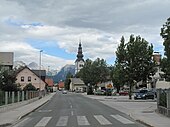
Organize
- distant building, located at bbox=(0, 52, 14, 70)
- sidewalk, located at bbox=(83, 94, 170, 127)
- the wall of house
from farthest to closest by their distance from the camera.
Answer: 1. the wall of house
2. distant building, located at bbox=(0, 52, 14, 70)
3. sidewalk, located at bbox=(83, 94, 170, 127)

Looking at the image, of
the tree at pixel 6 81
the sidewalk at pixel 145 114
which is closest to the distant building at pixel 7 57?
the tree at pixel 6 81

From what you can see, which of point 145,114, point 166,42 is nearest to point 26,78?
point 166,42

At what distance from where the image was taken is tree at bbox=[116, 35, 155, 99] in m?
57.7

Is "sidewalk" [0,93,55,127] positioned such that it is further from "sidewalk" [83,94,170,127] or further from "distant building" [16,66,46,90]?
"distant building" [16,66,46,90]

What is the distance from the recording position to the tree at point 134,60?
57.7m

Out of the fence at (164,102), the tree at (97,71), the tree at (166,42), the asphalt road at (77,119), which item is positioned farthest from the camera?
the tree at (97,71)

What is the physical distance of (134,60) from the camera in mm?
57906

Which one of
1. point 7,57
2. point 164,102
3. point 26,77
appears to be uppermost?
point 7,57

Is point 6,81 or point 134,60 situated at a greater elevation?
point 134,60

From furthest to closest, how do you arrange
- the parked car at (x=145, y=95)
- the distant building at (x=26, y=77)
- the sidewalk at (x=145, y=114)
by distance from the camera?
1. the distant building at (x=26, y=77)
2. the parked car at (x=145, y=95)
3. the sidewalk at (x=145, y=114)

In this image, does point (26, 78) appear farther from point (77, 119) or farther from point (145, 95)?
point (77, 119)

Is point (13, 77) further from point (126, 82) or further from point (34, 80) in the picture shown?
point (34, 80)

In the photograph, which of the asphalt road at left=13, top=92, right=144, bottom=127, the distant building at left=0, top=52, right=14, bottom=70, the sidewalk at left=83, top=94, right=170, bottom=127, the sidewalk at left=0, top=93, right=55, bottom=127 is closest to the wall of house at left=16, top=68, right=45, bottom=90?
the distant building at left=0, top=52, right=14, bottom=70

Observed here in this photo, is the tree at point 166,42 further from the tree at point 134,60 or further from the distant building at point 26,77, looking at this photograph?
the distant building at point 26,77
